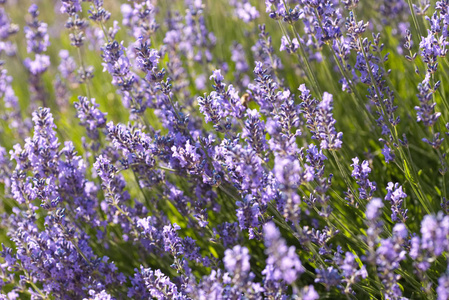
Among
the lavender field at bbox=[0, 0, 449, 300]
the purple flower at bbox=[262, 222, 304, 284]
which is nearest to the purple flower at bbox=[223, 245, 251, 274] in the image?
the lavender field at bbox=[0, 0, 449, 300]

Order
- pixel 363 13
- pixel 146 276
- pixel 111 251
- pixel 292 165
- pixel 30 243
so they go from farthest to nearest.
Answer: pixel 363 13 → pixel 111 251 → pixel 30 243 → pixel 146 276 → pixel 292 165

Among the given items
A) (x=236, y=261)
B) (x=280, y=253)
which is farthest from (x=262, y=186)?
(x=280, y=253)

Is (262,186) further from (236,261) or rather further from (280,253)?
(280,253)

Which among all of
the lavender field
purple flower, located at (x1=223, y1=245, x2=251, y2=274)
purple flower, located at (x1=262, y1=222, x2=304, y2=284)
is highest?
the lavender field

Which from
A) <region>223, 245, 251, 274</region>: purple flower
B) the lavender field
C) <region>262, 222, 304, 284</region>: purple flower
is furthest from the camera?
the lavender field

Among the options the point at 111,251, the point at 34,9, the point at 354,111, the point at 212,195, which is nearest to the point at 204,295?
the point at 212,195

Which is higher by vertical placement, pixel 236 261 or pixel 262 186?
pixel 262 186

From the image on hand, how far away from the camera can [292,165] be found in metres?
1.66

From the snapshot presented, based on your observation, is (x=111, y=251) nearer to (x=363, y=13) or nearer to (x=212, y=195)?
(x=212, y=195)

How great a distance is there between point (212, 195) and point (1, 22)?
11.6 ft

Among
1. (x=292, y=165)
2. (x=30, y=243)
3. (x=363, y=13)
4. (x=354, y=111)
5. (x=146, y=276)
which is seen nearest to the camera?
(x=292, y=165)

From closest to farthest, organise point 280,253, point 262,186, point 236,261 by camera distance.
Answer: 1. point 280,253
2. point 236,261
3. point 262,186

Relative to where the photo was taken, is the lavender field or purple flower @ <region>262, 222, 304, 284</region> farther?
the lavender field

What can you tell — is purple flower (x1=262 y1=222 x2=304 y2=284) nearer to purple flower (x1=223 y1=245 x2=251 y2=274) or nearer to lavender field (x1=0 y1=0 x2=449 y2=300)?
lavender field (x1=0 y1=0 x2=449 y2=300)
